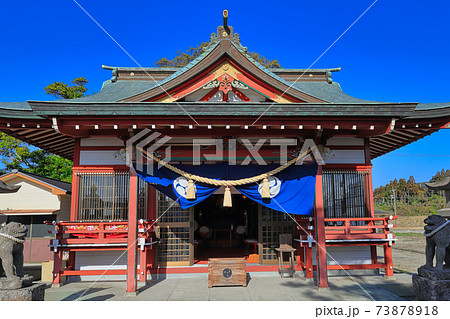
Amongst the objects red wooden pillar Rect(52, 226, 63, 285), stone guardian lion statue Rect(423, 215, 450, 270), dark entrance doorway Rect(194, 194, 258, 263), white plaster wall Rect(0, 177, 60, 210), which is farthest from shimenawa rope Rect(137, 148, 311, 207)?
white plaster wall Rect(0, 177, 60, 210)

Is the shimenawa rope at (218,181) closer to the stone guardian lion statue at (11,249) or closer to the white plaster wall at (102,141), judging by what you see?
the white plaster wall at (102,141)

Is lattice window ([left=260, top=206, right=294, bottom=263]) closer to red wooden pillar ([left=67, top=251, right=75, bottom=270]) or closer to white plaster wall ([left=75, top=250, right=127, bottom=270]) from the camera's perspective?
white plaster wall ([left=75, top=250, right=127, bottom=270])

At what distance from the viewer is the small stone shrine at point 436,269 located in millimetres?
5297

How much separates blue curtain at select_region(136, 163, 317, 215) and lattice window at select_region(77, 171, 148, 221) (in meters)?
1.76

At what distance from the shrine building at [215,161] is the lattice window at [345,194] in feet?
0.10

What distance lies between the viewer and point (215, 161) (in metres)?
8.49

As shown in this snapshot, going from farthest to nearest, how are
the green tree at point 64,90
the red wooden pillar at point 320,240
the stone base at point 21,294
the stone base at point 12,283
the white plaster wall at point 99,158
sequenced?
1. the green tree at point 64,90
2. the white plaster wall at point 99,158
3. the red wooden pillar at point 320,240
4. the stone base at point 12,283
5. the stone base at point 21,294

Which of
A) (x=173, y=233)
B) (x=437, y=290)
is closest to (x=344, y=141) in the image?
(x=437, y=290)

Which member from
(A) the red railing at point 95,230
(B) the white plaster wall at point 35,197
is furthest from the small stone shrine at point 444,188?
(B) the white plaster wall at point 35,197

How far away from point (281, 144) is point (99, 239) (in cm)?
544

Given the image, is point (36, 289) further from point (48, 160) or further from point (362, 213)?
point (48, 160)

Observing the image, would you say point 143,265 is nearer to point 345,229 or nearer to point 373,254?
point 345,229

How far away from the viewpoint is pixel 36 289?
193 inches
